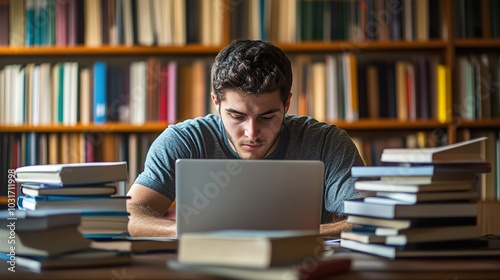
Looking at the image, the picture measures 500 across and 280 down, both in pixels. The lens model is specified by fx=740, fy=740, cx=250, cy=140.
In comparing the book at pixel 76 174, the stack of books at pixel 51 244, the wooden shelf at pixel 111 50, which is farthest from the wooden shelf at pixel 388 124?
the stack of books at pixel 51 244

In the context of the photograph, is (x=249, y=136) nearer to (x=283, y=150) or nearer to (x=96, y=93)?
(x=283, y=150)

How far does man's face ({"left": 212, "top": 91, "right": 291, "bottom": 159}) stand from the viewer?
205cm

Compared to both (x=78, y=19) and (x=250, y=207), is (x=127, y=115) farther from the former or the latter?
(x=250, y=207)

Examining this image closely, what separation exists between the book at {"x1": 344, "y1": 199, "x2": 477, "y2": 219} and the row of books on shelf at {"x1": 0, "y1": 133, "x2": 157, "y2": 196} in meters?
1.89

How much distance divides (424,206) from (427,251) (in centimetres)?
8

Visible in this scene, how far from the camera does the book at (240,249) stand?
1.05m

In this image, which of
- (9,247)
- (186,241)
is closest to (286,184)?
(186,241)

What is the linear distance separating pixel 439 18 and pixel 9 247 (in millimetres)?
2242

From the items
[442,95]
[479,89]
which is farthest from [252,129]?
[479,89]

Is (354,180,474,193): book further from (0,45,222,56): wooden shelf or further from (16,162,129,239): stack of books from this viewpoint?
(0,45,222,56): wooden shelf

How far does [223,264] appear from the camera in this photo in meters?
1.07

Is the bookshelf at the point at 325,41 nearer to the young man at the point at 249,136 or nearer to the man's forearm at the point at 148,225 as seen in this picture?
the young man at the point at 249,136

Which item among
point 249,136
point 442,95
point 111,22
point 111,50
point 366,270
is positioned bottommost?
point 366,270

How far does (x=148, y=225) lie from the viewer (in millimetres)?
1787
